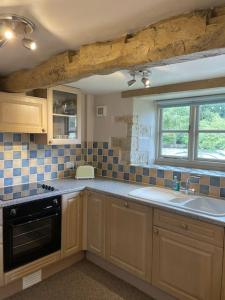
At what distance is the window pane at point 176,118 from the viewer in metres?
2.71

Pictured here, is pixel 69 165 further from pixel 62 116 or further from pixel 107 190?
pixel 107 190

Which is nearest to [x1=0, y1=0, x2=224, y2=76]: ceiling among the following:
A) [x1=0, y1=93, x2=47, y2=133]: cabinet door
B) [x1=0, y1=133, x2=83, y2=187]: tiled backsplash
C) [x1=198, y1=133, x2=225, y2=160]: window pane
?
[x1=0, y1=93, x2=47, y2=133]: cabinet door

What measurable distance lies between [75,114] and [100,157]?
27.7 inches

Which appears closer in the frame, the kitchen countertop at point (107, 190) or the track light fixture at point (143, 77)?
the kitchen countertop at point (107, 190)

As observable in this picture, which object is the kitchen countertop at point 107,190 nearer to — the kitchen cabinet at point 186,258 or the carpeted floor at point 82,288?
the kitchen cabinet at point 186,258

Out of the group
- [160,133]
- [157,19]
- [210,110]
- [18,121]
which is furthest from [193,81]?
[18,121]

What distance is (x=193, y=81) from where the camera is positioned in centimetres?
229

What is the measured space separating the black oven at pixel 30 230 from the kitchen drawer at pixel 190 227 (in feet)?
3.31

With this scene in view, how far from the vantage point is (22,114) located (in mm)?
2240

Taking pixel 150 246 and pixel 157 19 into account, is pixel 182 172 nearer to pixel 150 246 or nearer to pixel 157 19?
pixel 150 246

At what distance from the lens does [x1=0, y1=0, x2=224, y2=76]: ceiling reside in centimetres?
105

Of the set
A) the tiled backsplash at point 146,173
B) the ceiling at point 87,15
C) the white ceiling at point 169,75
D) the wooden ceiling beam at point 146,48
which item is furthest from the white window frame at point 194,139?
the ceiling at point 87,15

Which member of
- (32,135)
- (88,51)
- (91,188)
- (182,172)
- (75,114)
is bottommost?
(91,188)

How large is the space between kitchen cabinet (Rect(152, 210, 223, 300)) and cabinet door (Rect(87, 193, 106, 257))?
632 millimetres
